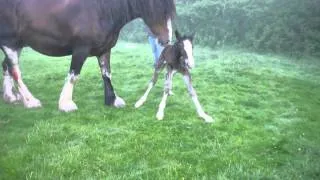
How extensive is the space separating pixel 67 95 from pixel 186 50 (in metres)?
2.02

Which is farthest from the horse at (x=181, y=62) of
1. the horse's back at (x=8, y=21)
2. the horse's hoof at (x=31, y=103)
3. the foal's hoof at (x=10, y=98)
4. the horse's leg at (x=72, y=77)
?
the foal's hoof at (x=10, y=98)

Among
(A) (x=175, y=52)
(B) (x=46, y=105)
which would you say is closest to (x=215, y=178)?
(A) (x=175, y=52)

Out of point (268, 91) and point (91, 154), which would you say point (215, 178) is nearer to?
point (91, 154)

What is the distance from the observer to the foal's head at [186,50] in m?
7.04

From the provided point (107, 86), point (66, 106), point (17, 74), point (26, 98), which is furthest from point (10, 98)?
point (107, 86)

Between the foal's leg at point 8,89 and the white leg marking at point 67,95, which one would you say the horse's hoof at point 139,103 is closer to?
the white leg marking at point 67,95

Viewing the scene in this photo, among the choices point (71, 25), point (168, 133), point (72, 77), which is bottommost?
point (168, 133)

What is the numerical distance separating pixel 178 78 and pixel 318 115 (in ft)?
11.2

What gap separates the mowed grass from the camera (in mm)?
5379

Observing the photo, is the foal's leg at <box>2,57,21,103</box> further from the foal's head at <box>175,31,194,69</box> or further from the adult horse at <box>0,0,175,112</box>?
the foal's head at <box>175,31,194,69</box>

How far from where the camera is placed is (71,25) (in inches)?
291

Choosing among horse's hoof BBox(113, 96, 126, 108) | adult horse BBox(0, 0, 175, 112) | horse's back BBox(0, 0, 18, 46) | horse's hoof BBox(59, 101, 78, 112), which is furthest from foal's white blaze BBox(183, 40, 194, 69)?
horse's back BBox(0, 0, 18, 46)

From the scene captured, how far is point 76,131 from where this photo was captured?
6.63 metres

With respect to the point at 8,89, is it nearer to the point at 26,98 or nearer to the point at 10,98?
the point at 10,98
